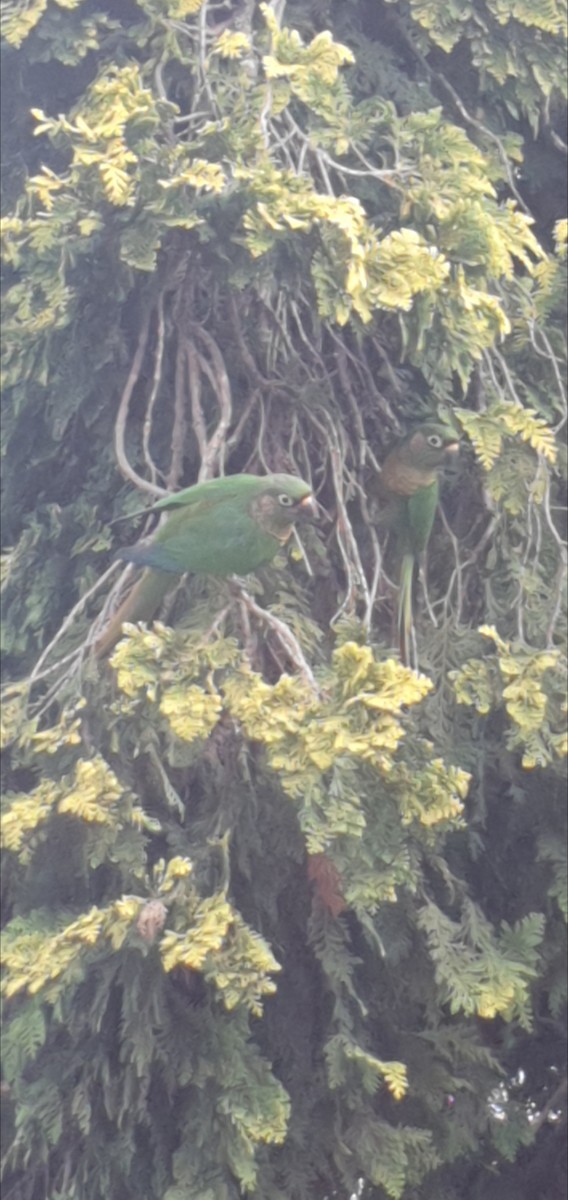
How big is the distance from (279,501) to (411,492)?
0.55 meters

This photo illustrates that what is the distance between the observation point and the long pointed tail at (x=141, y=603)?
265cm

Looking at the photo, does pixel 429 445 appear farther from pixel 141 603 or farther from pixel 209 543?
pixel 141 603

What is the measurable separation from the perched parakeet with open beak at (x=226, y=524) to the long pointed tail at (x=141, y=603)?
0.10m

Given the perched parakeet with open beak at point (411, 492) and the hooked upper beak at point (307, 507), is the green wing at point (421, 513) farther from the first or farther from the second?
the hooked upper beak at point (307, 507)

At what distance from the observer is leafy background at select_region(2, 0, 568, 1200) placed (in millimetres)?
2512

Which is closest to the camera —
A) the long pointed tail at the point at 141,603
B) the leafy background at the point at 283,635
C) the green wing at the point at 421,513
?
the leafy background at the point at 283,635

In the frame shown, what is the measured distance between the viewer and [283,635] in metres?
2.57

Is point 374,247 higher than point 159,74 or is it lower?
lower

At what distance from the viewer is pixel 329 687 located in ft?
8.02

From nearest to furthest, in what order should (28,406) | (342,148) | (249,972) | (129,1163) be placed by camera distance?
1. (249,972)
2. (129,1163)
3. (342,148)
4. (28,406)

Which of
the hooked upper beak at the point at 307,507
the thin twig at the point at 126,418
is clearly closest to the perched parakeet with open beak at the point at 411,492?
the hooked upper beak at the point at 307,507

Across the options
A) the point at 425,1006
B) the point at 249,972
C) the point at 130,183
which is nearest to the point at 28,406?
the point at 130,183

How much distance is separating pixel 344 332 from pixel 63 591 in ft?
3.35

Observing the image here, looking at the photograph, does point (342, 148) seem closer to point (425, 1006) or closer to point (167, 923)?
point (167, 923)
